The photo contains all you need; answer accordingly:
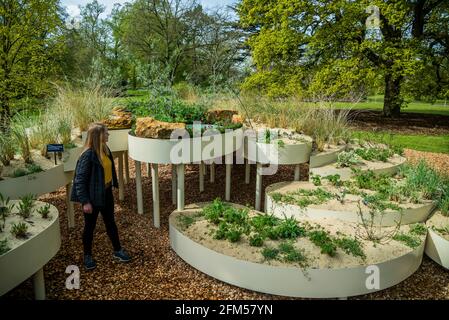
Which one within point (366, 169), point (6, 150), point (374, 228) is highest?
point (6, 150)

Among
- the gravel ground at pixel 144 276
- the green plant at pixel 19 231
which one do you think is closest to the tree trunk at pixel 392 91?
the gravel ground at pixel 144 276

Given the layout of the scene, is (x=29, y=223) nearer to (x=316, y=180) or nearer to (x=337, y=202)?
(x=337, y=202)

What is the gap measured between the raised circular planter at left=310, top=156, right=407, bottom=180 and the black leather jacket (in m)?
3.41

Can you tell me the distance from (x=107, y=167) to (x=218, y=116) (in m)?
3.15

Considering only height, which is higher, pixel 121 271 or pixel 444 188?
pixel 444 188

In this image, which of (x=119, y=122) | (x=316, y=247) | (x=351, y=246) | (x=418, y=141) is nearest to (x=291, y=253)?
(x=316, y=247)

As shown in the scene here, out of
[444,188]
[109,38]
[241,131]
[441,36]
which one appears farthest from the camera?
[109,38]

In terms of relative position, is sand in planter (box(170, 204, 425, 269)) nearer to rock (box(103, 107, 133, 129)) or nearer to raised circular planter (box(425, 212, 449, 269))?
raised circular planter (box(425, 212, 449, 269))

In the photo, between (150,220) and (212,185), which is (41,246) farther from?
(212,185)

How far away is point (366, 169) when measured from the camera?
18.0 ft

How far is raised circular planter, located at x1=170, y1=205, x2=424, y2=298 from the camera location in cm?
295

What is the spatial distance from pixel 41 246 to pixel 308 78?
11.2 metres
